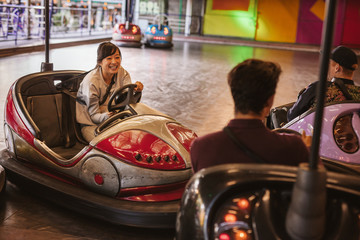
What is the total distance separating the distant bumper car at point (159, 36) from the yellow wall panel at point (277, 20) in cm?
627

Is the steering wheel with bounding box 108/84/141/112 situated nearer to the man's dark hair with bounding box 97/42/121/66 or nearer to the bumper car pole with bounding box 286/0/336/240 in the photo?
the man's dark hair with bounding box 97/42/121/66

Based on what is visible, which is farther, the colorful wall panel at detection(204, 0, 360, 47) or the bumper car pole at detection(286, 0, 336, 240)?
the colorful wall panel at detection(204, 0, 360, 47)

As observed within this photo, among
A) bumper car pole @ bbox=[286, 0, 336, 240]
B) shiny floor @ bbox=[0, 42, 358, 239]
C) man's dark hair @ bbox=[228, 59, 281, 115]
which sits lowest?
shiny floor @ bbox=[0, 42, 358, 239]

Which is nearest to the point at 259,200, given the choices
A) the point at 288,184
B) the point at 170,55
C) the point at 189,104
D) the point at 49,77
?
the point at 288,184

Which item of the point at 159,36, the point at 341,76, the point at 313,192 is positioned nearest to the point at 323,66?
the point at 313,192

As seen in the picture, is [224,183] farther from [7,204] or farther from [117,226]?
[7,204]

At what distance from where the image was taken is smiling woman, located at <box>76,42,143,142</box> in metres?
2.73

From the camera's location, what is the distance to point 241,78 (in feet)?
4.32

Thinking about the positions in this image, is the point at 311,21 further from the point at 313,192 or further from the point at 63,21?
the point at 313,192

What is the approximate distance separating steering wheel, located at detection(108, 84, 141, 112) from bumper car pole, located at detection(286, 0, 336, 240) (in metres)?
1.62

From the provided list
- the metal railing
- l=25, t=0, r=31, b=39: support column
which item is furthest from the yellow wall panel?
l=25, t=0, r=31, b=39: support column

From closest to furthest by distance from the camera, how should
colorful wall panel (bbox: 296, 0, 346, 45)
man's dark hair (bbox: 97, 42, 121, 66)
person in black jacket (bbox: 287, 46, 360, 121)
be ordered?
person in black jacket (bbox: 287, 46, 360, 121) → man's dark hair (bbox: 97, 42, 121, 66) → colorful wall panel (bbox: 296, 0, 346, 45)

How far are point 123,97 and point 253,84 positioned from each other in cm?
152

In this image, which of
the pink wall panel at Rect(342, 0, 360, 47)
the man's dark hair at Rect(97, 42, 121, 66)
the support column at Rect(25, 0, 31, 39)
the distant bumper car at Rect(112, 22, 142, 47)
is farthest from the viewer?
the pink wall panel at Rect(342, 0, 360, 47)
